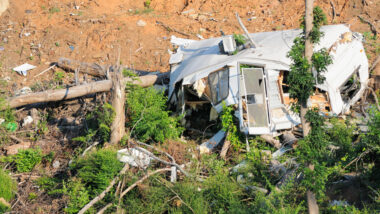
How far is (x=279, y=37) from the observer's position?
9008 millimetres

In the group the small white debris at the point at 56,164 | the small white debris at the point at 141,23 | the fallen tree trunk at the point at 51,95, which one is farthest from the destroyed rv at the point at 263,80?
the small white debris at the point at 141,23

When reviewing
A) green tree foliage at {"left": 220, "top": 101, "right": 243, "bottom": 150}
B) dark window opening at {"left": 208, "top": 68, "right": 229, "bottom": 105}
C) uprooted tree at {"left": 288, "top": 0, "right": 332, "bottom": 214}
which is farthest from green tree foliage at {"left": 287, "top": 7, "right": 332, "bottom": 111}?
dark window opening at {"left": 208, "top": 68, "right": 229, "bottom": 105}

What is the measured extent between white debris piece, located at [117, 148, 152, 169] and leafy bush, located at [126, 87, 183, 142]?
0.53 m

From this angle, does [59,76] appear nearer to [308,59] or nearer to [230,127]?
[230,127]

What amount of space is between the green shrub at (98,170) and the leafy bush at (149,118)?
962 millimetres

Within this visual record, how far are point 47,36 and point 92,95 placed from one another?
→ 481 centimetres

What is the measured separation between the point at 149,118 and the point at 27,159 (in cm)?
271

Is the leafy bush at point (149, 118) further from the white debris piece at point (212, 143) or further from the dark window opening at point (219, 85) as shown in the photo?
the dark window opening at point (219, 85)

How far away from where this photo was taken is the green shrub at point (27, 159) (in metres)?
7.95

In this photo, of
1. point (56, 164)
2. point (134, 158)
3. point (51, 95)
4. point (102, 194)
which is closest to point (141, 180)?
point (134, 158)

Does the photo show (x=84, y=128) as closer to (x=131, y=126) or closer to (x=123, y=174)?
(x=131, y=126)

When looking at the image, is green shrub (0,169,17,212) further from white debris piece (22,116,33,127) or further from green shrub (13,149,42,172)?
white debris piece (22,116,33,127)

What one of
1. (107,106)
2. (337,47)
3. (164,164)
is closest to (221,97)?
(164,164)

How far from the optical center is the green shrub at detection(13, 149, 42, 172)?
795 centimetres
